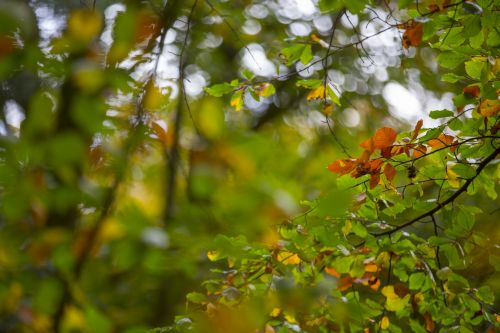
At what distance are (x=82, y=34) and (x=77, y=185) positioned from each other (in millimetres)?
297

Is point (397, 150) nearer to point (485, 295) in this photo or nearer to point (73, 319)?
point (485, 295)

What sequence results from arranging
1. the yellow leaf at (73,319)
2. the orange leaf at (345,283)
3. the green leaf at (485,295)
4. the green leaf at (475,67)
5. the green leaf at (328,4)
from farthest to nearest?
1. the orange leaf at (345,283)
2. the green leaf at (485,295)
3. the green leaf at (475,67)
4. the green leaf at (328,4)
5. the yellow leaf at (73,319)

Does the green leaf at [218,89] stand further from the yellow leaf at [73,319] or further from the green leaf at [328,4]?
the yellow leaf at [73,319]

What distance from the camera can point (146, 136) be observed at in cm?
87

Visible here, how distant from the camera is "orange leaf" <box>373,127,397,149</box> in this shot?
1598mm

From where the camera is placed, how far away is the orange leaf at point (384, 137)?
1598 millimetres

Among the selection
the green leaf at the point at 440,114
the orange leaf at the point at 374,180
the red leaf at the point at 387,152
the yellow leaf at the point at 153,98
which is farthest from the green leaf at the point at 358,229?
the yellow leaf at the point at 153,98

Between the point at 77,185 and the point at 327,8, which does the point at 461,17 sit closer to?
the point at 327,8

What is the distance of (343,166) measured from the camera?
1660 mm

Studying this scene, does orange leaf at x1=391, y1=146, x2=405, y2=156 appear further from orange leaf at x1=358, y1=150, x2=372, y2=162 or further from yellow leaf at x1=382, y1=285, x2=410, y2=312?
yellow leaf at x1=382, y1=285, x2=410, y2=312

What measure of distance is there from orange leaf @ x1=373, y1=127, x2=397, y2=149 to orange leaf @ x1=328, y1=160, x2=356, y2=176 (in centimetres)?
10

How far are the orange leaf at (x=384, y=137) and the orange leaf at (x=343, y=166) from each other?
0.10 metres

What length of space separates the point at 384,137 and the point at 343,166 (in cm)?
17

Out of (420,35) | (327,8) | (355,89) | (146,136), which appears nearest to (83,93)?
(146,136)
